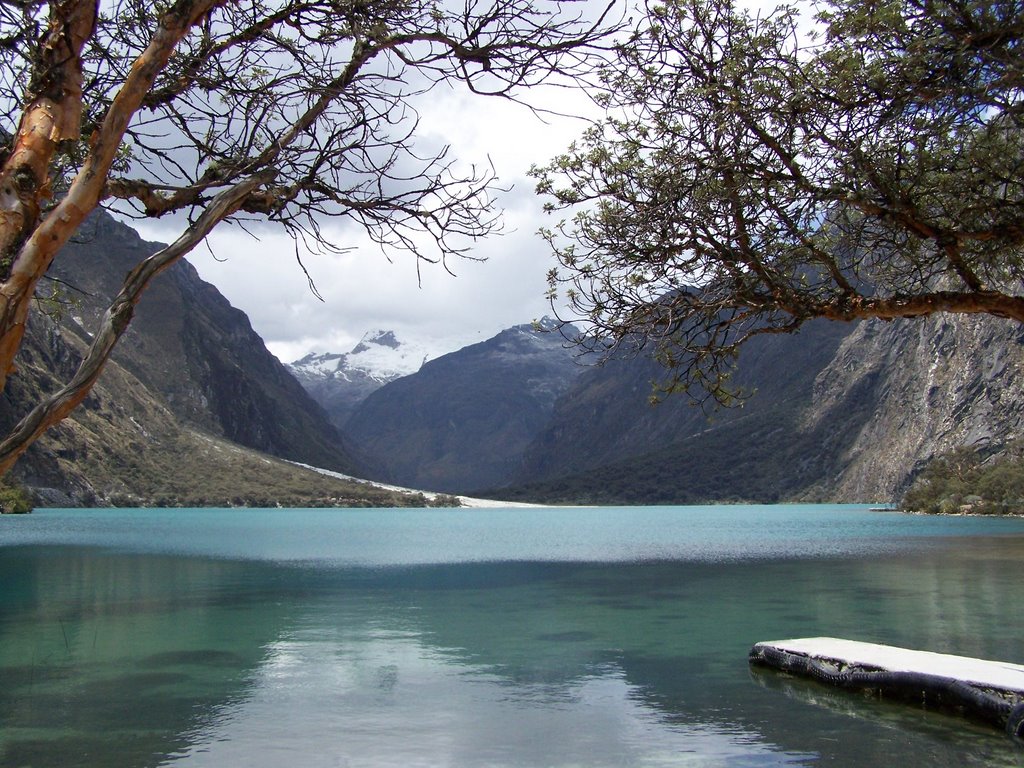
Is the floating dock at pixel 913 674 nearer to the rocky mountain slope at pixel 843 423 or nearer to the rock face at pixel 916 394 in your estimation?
the rocky mountain slope at pixel 843 423

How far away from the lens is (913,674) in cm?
1260

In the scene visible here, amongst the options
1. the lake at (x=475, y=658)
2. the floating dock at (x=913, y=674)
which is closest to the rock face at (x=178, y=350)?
the lake at (x=475, y=658)

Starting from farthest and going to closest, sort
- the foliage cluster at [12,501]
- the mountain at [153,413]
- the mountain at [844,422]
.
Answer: the mountain at [153,413] → the mountain at [844,422] → the foliage cluster at [12,501]

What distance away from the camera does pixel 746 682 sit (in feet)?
47.6

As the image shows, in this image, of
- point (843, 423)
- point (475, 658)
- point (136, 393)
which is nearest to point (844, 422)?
point (843, 423)

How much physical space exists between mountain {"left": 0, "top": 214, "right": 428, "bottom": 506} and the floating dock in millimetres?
77492

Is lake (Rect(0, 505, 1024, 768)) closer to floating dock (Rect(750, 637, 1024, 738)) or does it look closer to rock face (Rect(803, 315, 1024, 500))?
floating dock (Rect(750, 637, 1024, 738))

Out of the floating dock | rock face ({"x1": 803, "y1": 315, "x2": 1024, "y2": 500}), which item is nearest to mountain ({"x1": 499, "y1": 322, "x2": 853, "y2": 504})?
rock face ({"x1": 803, "y1": 315, "x2": 1024, "y2": 500})

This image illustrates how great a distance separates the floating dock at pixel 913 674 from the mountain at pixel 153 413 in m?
77.5

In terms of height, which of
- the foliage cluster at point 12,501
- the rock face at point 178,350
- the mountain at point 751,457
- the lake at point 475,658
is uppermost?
the rock face at point 178,350

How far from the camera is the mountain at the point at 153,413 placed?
11019 cm

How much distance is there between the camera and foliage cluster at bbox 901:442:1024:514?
82.0 meters

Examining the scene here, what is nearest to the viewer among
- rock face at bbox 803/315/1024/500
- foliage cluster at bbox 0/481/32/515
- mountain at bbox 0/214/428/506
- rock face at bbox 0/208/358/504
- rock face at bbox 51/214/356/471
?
foliage cluster at bbox 0/481/32/515

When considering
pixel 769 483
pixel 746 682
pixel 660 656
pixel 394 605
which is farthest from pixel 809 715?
pixel 769 483
